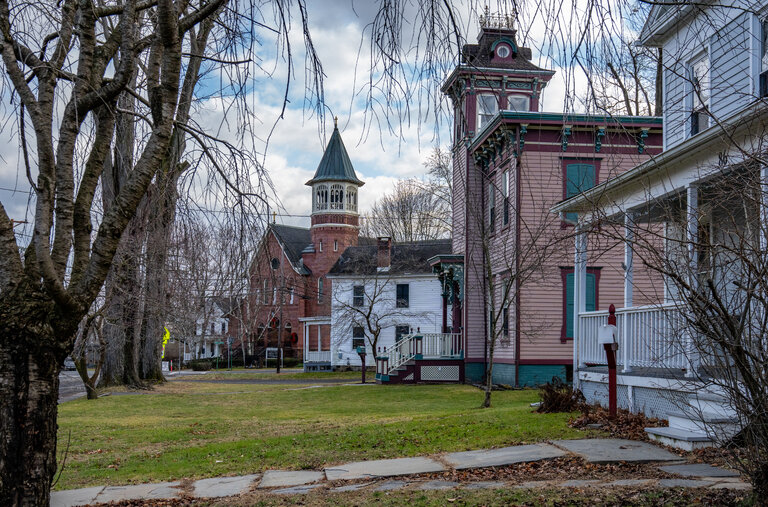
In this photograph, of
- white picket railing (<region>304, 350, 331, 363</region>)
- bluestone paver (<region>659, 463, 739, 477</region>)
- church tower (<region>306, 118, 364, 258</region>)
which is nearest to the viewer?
bluestone paver (<region>659, 463, 739, 477</region>)

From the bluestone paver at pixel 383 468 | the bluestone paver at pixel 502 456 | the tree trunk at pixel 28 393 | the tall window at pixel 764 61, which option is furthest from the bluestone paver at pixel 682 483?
the tall window at pixel 764 61

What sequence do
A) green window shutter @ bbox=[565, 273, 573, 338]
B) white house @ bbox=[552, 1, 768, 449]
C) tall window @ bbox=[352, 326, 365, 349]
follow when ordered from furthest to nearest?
1. tall window @ bbox=[352, 326, 365, 349]
2. green window shutter @ bbox=[565, 273, 573, 338]
3. white house @ bbox=[552, 1, 768, 449]

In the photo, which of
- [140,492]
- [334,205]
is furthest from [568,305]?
[334,205]

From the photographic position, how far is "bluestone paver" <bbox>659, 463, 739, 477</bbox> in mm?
6172

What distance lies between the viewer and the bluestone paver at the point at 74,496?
6660mm

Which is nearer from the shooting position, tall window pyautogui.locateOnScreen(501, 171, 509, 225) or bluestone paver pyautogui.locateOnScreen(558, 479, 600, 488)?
bluestone paver pyautogui.locateOnScreen(558, 479, 600, 488)

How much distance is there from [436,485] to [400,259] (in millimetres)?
37494

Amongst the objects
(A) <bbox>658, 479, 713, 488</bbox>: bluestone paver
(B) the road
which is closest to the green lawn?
(B) the road

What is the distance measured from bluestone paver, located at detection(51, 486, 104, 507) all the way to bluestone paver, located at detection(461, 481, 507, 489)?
3366 millimetres

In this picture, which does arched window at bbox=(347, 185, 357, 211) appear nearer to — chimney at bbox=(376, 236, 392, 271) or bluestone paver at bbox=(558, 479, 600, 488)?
chimney at bbox=(376, 236, 392, 271)

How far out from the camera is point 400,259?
4394 cm

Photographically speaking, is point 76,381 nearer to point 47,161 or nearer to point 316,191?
point 316,191

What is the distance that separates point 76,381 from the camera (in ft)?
117

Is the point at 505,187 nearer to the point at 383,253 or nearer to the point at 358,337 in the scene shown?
the point at 383,253
